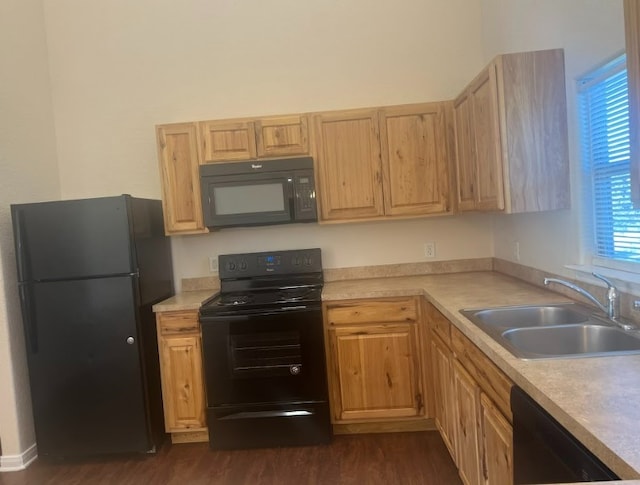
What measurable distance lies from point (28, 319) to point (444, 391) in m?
2.44

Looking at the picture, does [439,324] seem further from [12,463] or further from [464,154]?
[12,463]

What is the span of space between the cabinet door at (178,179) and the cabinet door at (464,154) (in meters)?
1.72

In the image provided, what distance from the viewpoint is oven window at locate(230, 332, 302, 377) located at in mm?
2855

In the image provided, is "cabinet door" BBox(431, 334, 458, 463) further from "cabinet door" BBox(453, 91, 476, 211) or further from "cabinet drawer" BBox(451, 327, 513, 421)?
"cabinet door" BBox(453, 91, 476, 211)

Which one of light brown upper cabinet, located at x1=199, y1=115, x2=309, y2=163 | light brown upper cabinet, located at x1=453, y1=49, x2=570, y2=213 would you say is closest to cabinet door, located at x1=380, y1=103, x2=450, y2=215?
light brown upper cabinet, located at x1=199, y1=115, x2=309, y2=163

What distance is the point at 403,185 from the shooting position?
3158mm

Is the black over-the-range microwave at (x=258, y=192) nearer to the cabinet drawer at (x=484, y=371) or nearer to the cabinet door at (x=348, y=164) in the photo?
the cabinet door at (x=348, y=164)

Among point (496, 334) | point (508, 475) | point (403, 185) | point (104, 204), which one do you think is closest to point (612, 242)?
point (496, 334)

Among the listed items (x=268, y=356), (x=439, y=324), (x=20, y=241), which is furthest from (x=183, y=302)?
(x=439, y=324)

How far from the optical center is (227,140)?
10.3 ft

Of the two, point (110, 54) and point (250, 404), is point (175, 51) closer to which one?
point (110, 54)

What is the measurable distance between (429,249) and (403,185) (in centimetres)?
60

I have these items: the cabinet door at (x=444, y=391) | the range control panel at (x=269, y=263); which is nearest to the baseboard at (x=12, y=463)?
the range control panel at (x=269, y=263)

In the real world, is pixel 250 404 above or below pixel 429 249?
below
